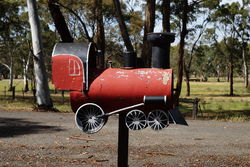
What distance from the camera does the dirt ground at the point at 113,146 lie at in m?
7.20

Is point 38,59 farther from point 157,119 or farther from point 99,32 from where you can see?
point 157,119

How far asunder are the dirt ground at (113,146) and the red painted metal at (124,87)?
2.97 m

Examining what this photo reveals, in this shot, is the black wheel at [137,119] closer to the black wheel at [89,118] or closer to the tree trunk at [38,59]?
the black wheel at [89,118]

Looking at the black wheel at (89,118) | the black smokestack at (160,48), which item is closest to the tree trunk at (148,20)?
the black smokestack at (160,48)

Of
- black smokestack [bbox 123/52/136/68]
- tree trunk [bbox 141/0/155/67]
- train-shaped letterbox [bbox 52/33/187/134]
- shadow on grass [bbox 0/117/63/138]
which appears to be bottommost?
shadow on grass [bbox 0/117/63/138]

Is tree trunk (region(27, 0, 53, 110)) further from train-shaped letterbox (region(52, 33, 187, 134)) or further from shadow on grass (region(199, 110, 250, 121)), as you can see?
train-shaped letterbox (region(52, 33, 187, 134))

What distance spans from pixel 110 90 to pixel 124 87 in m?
0.18

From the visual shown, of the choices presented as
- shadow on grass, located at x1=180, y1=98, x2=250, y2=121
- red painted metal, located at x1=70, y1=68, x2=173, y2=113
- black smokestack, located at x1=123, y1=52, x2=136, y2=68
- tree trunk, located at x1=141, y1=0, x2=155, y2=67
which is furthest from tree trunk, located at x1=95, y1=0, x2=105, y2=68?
red painted metal, located at x1=70, y1=68, x2=173, y2=113

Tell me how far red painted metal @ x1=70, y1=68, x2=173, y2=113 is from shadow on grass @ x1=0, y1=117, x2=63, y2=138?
644cm

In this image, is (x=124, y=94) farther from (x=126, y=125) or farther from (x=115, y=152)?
(x=115, y=152)

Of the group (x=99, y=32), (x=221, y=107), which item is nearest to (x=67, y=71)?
(x=99, y=32)

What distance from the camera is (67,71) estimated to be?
4289 millimetres

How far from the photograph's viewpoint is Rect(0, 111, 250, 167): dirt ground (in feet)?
23.6

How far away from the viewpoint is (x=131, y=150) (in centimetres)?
821
